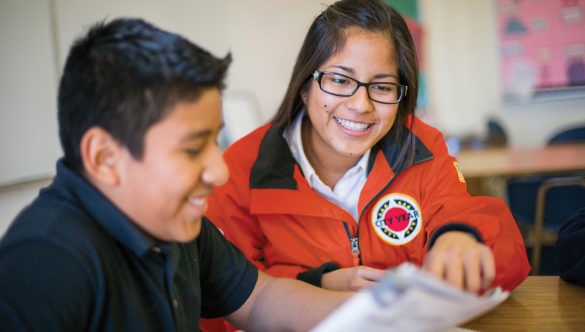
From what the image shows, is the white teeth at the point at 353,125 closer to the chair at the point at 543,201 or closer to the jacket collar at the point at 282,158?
the jacket collar at the point at 282,158

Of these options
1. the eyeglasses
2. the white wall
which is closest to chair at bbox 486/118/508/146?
the white wall

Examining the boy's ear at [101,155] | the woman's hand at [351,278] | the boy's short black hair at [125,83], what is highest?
the boy's short black hair at [125,83]

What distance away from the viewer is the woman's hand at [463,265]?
921 mm

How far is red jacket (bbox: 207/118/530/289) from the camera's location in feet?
4.89

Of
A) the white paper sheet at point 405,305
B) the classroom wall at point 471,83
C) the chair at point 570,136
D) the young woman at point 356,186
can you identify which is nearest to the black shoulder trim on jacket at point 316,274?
the young woman at point 356,186

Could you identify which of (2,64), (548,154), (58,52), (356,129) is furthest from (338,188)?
(548,154)

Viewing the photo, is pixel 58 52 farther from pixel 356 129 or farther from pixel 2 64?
pixel 356 129

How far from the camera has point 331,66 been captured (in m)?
1.52

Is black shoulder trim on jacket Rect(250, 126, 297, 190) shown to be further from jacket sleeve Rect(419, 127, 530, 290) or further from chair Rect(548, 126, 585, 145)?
chair Rect(548, 126, 585, 145)

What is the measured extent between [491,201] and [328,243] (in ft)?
1.38

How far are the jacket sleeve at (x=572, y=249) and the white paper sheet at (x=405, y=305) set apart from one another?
0.63 m

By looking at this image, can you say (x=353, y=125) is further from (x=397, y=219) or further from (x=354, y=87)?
(x=397, y=219)

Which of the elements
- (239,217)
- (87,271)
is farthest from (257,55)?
(87,271)

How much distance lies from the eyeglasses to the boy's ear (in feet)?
2.66
